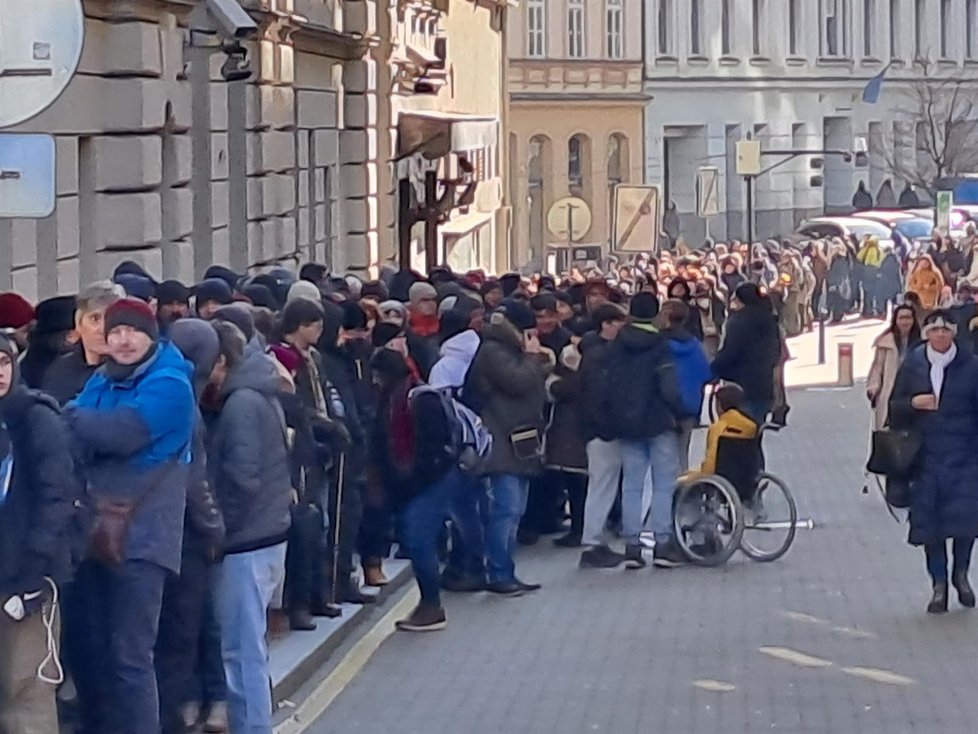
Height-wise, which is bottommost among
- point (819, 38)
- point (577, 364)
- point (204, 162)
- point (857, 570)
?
point (857, 570)

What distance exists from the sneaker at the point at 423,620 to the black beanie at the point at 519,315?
2.17m

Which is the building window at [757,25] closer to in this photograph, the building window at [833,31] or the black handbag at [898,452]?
the building window at [833,31]

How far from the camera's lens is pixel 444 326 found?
15.8 m

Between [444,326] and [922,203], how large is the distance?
204ft

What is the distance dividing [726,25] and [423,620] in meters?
61.1

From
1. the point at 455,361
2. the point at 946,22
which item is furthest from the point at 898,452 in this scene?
the point at 946,22

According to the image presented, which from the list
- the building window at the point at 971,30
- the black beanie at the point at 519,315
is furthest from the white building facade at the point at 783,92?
the black beanie at the point at 519,315

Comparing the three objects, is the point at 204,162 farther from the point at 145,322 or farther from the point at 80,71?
the point at 145,322

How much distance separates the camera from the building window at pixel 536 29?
208 ft

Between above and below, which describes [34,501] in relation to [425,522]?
above

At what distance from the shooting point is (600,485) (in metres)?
16.5

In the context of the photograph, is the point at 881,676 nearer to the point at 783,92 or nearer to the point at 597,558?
the point at 597,558

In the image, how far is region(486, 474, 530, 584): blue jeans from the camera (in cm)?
1522

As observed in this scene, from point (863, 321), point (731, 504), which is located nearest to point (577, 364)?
point (731, 504)
